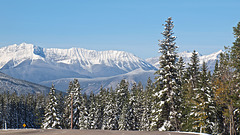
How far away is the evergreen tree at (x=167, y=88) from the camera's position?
126ft

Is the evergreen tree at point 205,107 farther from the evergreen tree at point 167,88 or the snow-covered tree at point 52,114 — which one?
the snow-covered tree at point 52,114

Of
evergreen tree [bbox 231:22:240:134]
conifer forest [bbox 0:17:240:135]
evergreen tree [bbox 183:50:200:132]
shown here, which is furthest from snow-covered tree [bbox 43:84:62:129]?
evergreen tree [bbox 231:22:240:134]

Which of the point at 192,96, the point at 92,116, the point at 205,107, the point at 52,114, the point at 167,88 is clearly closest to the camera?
the point at 167,88

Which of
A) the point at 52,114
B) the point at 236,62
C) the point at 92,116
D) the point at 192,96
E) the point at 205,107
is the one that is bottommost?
the point at 92,116

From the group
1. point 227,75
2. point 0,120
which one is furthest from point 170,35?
point 0,120

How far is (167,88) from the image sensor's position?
3841 cm

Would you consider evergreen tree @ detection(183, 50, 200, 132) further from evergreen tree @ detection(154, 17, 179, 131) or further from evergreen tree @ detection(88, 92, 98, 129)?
evergreen tree @ detection(88, 92, 98, 129)

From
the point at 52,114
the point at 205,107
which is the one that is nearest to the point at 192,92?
the point at 205,107

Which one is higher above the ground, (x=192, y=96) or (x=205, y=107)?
(x=192, y=96)

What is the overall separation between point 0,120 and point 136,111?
5547cm

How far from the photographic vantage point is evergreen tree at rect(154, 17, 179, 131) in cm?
3828

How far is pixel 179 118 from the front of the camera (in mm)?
39000

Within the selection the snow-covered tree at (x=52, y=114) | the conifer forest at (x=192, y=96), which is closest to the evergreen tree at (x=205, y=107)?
the conifer forest at (x=192, y=96)

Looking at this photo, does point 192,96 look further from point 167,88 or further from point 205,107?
point 167,88
